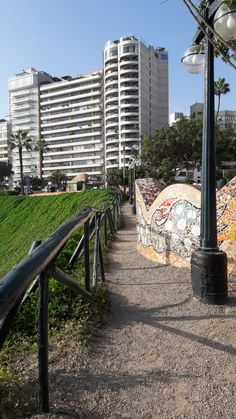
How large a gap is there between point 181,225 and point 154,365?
400cm

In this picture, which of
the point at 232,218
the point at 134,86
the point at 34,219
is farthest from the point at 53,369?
the point at 134,86

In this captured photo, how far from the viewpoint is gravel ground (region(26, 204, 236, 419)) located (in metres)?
2.69

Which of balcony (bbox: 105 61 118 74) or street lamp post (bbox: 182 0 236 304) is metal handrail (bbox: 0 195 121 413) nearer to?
street lamp post (bbox: 182 0 236 304)

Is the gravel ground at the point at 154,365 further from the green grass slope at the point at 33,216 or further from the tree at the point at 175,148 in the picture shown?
the tree at the point at 175,148

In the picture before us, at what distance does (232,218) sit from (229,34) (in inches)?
117

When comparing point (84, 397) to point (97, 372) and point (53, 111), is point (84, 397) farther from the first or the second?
point (53, 111)

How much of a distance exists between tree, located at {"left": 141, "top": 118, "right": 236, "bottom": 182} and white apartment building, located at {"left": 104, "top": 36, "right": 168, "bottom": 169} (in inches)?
2584

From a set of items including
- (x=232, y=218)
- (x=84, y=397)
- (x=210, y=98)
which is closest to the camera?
(x=84, y=397)

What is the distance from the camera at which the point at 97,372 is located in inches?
125

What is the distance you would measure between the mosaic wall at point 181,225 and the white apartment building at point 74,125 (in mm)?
101087

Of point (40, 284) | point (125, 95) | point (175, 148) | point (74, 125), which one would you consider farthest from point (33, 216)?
point (74, 125)

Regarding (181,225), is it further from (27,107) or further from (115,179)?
(27,107)

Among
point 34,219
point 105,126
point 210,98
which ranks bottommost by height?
point 34,219

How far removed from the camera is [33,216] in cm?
2966
